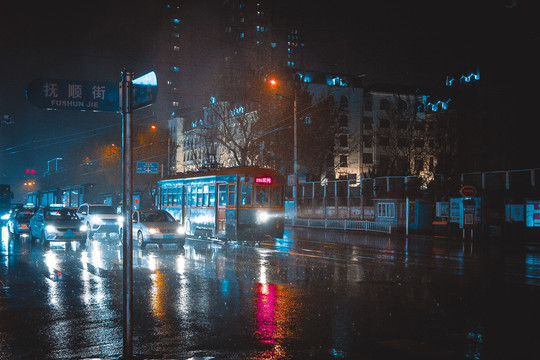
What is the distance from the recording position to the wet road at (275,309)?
6.91 meters

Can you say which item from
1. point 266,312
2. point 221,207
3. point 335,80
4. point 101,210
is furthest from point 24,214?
point 335,80

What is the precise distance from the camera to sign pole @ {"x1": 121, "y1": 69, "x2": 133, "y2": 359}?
5.92 metres

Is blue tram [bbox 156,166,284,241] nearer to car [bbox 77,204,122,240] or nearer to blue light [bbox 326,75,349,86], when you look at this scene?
car [bbox 77,204,122,240]

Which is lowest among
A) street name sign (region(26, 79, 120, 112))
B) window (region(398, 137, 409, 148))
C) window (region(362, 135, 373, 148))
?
street name sign (region(26, 79, 120, 112))

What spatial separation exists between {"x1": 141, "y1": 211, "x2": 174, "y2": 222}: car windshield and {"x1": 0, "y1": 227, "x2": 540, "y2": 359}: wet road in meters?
5.98

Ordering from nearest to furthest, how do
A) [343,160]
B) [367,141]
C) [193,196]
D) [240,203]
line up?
[240,203] < [193,196] < [343,160] < [367,141]

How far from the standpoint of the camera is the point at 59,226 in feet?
77.3

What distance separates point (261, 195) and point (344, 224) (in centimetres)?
1563

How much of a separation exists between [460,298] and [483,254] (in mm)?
12045

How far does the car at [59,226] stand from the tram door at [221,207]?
614 cm

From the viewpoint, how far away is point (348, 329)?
7883 millimetres

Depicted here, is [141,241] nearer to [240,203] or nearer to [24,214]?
[240,203]

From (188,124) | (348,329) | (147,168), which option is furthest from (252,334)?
(188,124)

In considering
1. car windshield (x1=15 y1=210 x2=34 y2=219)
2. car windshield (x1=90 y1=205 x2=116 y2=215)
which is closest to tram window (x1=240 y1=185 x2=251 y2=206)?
car windshield (x1=90 y1=205 x2=116 y2=215)
